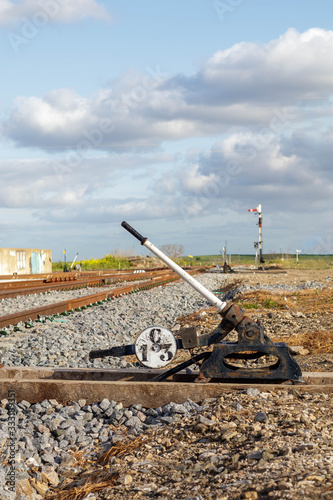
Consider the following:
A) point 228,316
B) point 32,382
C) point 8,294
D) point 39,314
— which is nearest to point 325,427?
point 228,316

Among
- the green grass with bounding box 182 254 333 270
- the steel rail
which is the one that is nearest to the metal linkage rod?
the steel rail

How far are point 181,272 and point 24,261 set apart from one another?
32411 millimetres

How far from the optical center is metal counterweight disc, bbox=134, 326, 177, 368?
4.50 metres

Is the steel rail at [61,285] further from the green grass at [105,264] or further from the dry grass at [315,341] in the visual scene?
the green grass at [105,264]

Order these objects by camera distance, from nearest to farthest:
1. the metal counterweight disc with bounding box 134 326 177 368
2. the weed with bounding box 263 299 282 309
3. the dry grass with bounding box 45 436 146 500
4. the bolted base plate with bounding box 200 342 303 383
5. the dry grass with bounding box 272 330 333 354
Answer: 1. the dry grass with bounding box 45 436 146 500
2. the bolted base plate with bounding box 200 342 303 383
3. the metal counterweight disc with bounding box 134 326 177 368
4. the dry grass with bounding box 272 330 333 354
5. the weed with bounding box 263 299 282 309

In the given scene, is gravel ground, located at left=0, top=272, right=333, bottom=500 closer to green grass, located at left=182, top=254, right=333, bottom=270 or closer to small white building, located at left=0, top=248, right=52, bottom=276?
small white building, located at left=0, top=248, right=52, bottom=276

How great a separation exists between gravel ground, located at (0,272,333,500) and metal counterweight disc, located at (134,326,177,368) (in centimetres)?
40

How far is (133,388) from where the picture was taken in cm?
441

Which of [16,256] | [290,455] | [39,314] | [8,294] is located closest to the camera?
[290,455]

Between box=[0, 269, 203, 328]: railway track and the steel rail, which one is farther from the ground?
the steel rail

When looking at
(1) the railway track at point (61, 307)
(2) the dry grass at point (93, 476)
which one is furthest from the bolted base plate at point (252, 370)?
(1) the railway track at point (61, 307)

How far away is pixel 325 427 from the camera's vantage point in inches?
134

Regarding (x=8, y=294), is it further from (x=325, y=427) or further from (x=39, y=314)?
(x=325, y=427)

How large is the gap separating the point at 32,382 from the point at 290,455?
2472mm
